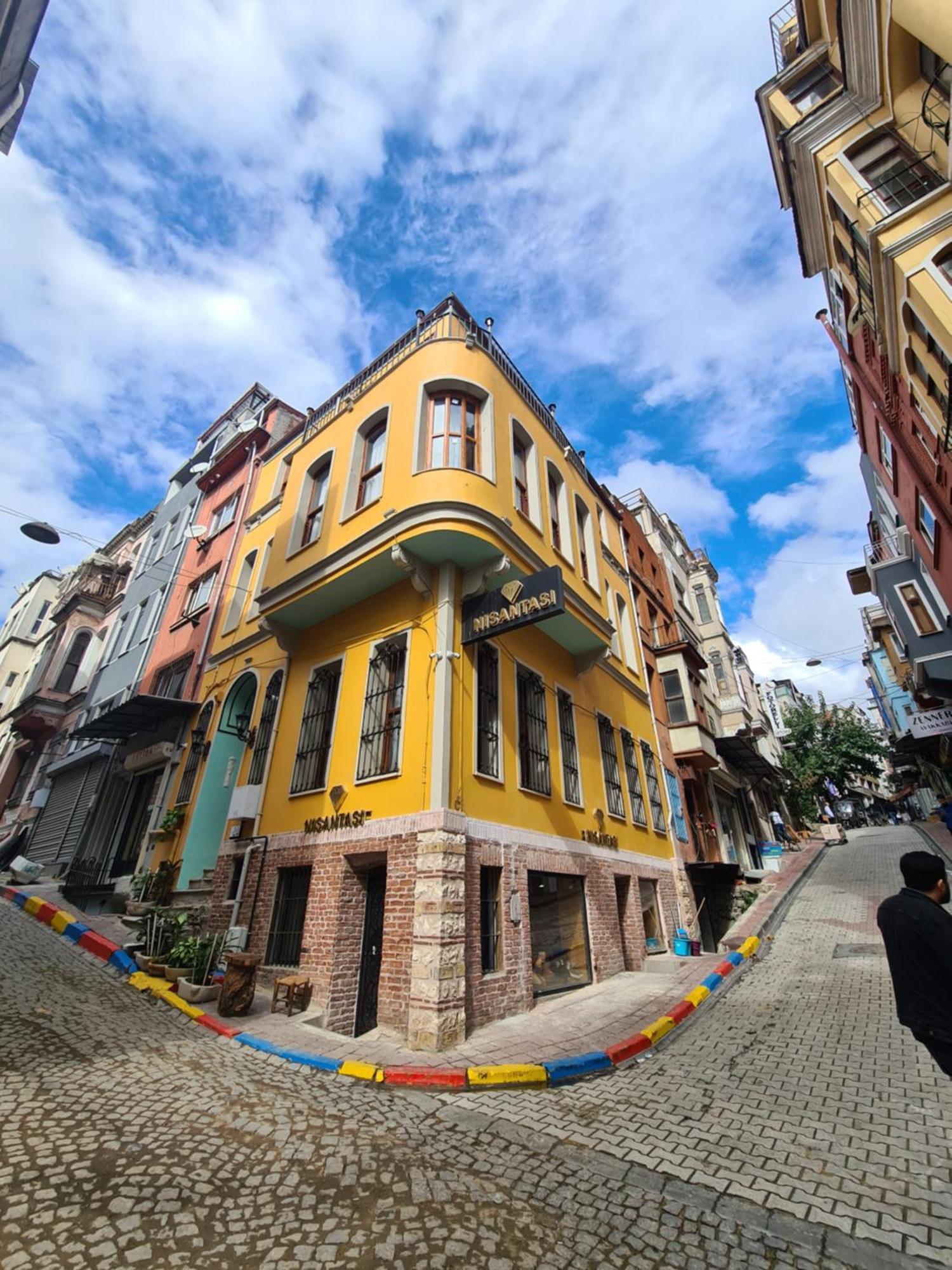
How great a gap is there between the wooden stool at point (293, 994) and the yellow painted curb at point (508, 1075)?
11.0 feet

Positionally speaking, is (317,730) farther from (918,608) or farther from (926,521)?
(918,608)

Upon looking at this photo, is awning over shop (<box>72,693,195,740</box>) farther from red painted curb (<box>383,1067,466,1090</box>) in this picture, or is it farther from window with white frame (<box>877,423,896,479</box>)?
window with white frame (<box>877,423,896,479</box>)

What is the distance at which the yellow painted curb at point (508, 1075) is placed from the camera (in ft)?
17.8

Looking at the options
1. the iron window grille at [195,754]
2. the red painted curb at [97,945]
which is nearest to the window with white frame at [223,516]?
the iron window grille at [195,754]

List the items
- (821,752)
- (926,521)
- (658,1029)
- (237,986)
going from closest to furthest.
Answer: (658,1029) → (237,986) → (926,521) → (821,752)

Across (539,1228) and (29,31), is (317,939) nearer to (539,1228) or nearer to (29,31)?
(539,1228)

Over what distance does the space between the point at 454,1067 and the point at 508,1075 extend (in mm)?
640

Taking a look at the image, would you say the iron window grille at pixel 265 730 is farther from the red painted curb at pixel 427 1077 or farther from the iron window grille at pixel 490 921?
the red painted curb at pixel 427 1077

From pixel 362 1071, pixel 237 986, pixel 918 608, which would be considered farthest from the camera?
pixel 918 608

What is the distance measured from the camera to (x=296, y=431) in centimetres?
1727

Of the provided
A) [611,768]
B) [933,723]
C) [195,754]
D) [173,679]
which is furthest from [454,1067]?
[933,723]

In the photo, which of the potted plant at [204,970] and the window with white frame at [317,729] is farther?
the window with white frame at [317,729]

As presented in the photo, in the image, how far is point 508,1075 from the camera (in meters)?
5.50

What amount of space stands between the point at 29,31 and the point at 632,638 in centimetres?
1793
